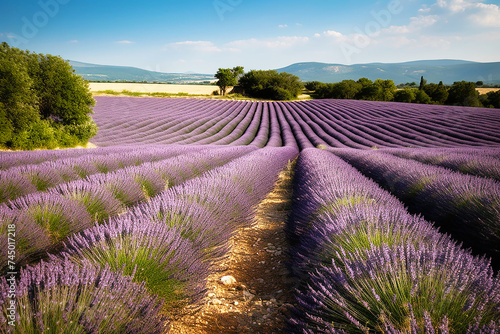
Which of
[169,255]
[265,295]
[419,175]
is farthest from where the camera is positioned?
[419,175]

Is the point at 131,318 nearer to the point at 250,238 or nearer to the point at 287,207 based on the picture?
the point at 250,238

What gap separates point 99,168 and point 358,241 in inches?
211

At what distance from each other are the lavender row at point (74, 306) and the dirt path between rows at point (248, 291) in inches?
17.7

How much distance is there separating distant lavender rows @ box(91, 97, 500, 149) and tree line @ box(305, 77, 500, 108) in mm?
21468

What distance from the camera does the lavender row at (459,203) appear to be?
6.48ft

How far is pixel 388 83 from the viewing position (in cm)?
5109

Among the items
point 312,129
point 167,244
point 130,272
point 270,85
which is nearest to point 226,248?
point 167,244

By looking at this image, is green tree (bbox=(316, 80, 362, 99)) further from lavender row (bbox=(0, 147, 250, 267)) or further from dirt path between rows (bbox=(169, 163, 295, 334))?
dirt path between rows (bbox=(169, 163, 295, 334))

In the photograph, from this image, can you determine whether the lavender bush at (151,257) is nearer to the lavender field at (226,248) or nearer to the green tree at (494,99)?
the lavender field at (226,248)

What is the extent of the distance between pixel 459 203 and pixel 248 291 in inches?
89.9

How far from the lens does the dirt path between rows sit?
4.90ft

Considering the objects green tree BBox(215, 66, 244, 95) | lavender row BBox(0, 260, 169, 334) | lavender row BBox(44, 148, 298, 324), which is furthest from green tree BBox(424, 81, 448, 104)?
lavender row BBox(0, 260, 169, 334)

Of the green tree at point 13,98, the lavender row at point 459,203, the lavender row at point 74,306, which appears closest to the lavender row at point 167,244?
the lavender row at point 74,306

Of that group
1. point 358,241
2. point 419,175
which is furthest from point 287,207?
point 358,241
